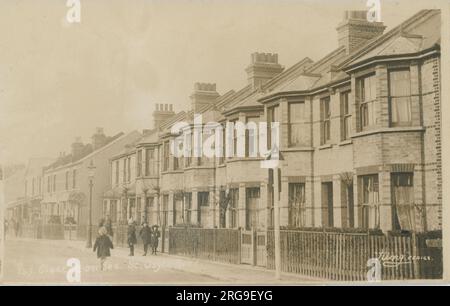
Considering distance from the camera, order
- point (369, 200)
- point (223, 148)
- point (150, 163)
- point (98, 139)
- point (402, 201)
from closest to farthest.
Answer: point (402, 201) < point (369, 200) < point (98, 139) < point (223, 148) < point (150, 163)

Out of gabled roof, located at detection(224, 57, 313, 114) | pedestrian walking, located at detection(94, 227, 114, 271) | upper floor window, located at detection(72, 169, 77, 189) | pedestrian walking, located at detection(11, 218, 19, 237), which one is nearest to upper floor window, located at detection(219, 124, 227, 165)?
gabled roof, located at detection(224, 57, 313, 114)

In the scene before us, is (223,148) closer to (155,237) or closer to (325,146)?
(325,146)

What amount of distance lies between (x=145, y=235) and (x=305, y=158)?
355 cm

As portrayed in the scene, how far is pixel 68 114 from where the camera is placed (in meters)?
9.49

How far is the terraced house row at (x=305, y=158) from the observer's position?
8641mm

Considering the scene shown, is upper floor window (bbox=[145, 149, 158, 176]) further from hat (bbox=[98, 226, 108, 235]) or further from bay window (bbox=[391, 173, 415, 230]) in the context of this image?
bay window (bbox=[391, 173, 415, 230])

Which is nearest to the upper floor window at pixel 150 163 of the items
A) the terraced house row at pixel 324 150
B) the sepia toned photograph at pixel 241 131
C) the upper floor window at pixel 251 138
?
the terraced house row at pixel 324 150

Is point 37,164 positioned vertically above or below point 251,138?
below

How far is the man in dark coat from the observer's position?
10025mm

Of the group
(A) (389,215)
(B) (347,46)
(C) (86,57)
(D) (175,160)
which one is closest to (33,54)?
(C) (86,57)

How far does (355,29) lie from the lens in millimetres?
9359

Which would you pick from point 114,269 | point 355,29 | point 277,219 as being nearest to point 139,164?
point 114,269
